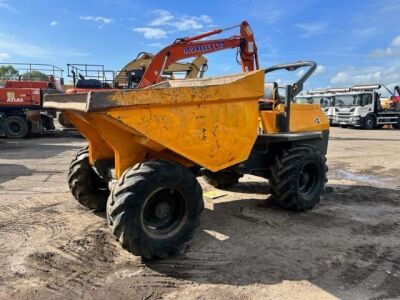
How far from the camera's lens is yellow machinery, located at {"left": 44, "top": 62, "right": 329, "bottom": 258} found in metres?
3.68

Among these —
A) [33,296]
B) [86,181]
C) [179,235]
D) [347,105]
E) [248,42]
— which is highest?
[248,42]

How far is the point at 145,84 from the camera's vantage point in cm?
1089

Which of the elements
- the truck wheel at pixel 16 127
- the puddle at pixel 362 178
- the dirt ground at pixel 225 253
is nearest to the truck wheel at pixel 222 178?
the dirt ground at pixel 225 253

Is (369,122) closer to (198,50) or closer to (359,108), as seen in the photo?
(359,108)

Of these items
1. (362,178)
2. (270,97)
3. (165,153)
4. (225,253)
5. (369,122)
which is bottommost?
(225,253)

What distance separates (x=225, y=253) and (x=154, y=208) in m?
0.88

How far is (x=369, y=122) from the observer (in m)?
23.2

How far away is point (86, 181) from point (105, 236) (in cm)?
101

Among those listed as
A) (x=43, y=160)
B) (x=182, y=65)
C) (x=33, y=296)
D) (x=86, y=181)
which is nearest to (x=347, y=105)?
(x=182, y=65)

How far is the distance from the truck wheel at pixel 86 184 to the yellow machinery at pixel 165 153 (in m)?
0.01

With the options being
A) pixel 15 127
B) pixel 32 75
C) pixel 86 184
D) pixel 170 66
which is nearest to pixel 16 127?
pixel 15 127

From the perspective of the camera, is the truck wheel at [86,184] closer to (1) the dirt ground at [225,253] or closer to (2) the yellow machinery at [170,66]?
(1) the dirt ground at [225,253]

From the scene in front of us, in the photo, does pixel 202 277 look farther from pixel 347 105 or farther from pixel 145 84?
pixel 347 105

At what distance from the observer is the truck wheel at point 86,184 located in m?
5.27
